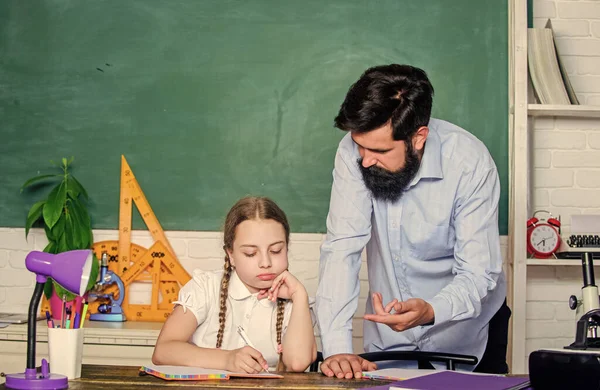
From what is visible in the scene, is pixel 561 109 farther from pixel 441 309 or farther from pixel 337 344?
pixel 337 344

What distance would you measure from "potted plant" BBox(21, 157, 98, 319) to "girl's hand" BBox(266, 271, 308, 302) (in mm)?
1235

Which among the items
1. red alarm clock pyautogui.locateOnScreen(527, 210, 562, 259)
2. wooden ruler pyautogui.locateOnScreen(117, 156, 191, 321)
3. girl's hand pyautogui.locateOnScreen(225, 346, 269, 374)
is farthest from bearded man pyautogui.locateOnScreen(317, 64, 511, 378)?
wooden ruler pyautogui.locateOnScreen(117, 156, 191, 321)

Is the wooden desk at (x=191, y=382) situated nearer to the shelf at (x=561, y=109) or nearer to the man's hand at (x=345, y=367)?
the man's hand at (x=345, y=367)

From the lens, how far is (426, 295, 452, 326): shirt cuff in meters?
1.87

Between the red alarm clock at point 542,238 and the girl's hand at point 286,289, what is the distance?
4.34ft

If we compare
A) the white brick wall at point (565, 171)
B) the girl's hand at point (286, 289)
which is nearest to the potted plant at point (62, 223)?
the girl's hand at point (286, 289)

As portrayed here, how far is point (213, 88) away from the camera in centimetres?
330

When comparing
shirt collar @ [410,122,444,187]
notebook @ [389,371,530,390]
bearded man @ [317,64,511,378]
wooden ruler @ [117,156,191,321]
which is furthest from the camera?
wooden ruler @ [117,156,191,321]

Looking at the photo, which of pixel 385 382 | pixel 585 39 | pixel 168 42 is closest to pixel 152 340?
pixel 168 42

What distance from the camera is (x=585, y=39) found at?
3.27 metres

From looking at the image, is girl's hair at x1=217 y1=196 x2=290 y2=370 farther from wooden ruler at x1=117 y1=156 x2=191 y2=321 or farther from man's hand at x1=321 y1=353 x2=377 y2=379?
wooden ruler at x1=117 y1=156 x2=191 y2=321

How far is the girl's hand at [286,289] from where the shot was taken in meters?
2.06

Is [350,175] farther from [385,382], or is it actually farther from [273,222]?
[385,382]

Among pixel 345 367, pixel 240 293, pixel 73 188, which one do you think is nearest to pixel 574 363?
pixel 345 367
